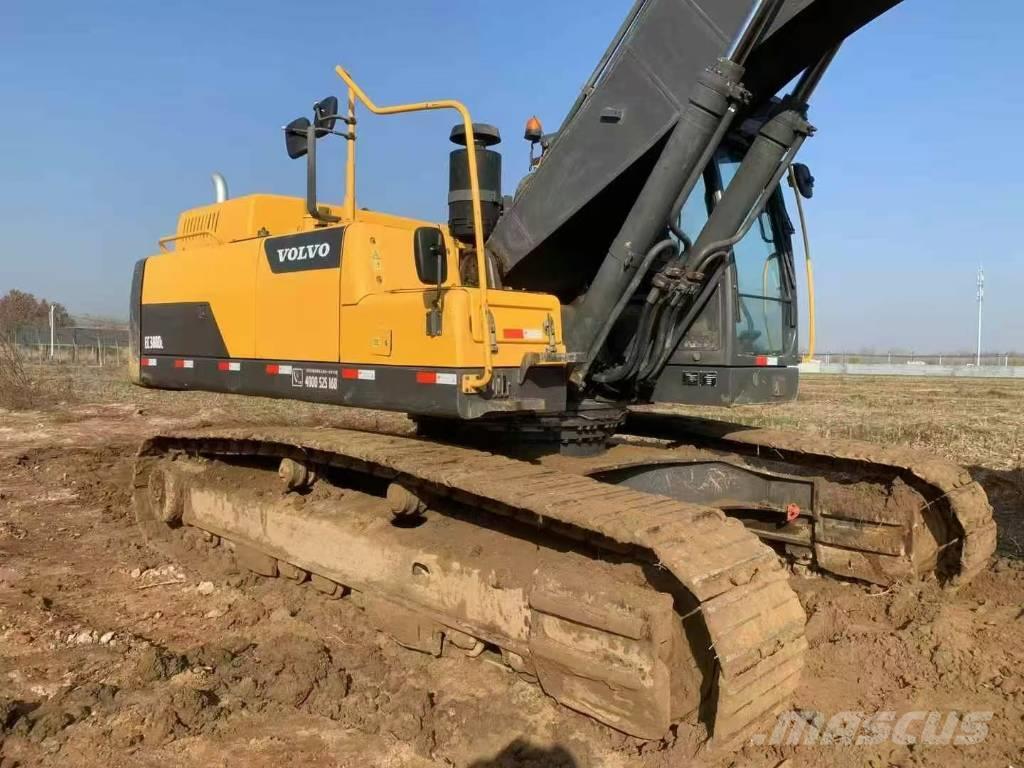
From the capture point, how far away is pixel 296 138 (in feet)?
16.9

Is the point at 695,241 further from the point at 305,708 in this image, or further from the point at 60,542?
the point at 60,542

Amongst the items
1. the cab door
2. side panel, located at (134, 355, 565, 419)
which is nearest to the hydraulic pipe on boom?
side panel, located at (134, 355, 565, 419)

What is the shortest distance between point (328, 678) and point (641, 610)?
1826mm

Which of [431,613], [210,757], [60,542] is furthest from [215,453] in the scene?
[210,757]

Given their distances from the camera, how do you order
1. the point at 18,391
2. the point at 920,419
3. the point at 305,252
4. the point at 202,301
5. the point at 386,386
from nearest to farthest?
the point at 386,386
the point at 305,252
the point at 202,301
the point at 920,419
the point at 18,391

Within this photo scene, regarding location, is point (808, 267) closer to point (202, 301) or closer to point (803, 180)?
point (803, 180)

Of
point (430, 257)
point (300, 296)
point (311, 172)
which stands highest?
point (311, 172)

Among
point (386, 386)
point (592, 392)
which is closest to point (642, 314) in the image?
point (592, 392)

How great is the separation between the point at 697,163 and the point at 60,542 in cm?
605

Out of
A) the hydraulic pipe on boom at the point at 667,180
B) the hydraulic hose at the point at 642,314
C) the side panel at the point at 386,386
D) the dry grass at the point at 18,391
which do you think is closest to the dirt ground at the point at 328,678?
the side panel at the point at 386,386

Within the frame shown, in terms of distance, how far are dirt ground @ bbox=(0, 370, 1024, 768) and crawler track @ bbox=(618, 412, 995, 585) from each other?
0.58 feet

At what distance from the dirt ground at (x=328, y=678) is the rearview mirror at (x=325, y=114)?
298 centimetres

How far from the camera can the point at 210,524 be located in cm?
611

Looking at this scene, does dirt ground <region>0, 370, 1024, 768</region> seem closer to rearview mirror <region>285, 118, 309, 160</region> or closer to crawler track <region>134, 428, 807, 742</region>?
crawler track <region>134, 428, 807, 742</region>
